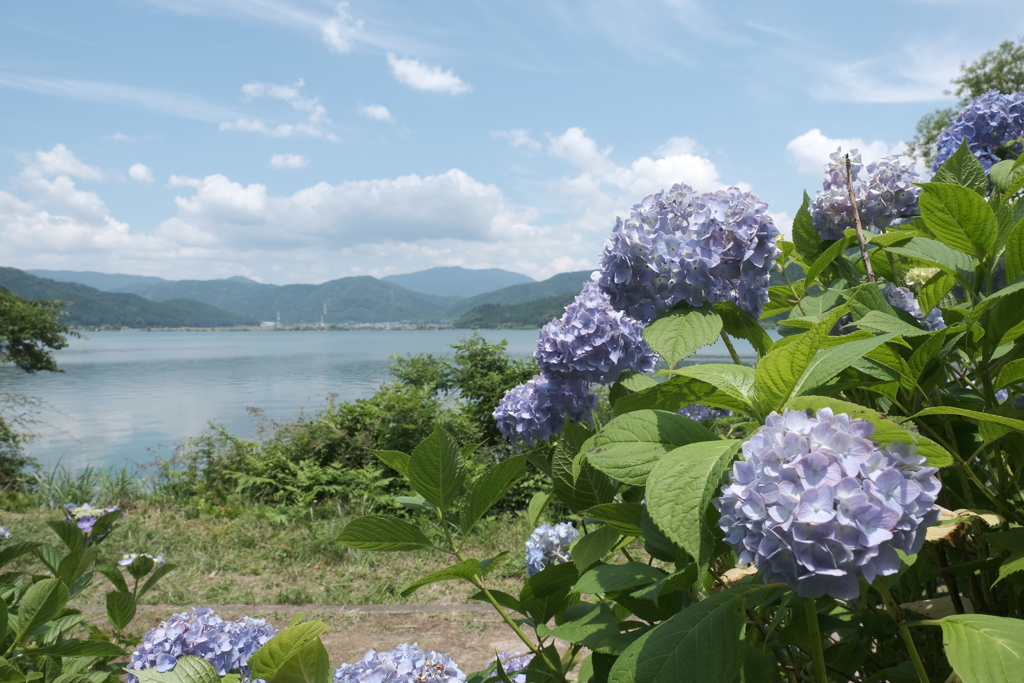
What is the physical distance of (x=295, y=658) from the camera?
26.3 inches

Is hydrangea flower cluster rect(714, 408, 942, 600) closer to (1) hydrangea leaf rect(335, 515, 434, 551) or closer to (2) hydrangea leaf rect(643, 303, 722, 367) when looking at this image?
(2) hydrangea leaf rect(643, 303, 722, 367)

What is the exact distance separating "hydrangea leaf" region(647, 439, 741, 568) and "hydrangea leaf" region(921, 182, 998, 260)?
1.74 ft

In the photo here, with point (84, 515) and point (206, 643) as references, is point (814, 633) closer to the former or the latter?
point (206, 643)

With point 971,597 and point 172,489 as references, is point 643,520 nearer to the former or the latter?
point 971,597

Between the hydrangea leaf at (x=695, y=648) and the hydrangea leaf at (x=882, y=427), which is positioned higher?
the hydrangea leaf at (x=882, y=427)

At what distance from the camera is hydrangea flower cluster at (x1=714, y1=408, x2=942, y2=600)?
1.60ft

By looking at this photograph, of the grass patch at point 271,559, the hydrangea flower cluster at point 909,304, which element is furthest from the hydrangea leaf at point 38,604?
the grass patch at point 271,559

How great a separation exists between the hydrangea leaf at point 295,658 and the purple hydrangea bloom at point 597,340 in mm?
946

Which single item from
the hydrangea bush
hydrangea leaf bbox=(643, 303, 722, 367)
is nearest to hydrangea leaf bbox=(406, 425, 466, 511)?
the hydrangea bush

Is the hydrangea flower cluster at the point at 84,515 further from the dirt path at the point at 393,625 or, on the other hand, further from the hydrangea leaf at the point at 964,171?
the hydrangea leaf at the point at 964,171

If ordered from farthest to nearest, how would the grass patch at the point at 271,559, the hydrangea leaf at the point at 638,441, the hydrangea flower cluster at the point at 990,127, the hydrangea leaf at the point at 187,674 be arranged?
the grass patch at the point at 271,559, the hydrangea flower cluster at the point at 990,127, the hydrangea leaf at the point at 187,674, the hydrangea leaf at the point at 638,441

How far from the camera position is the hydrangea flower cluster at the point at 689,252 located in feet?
3.42

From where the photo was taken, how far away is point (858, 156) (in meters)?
1.52

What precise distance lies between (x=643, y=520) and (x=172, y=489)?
8.04 m
